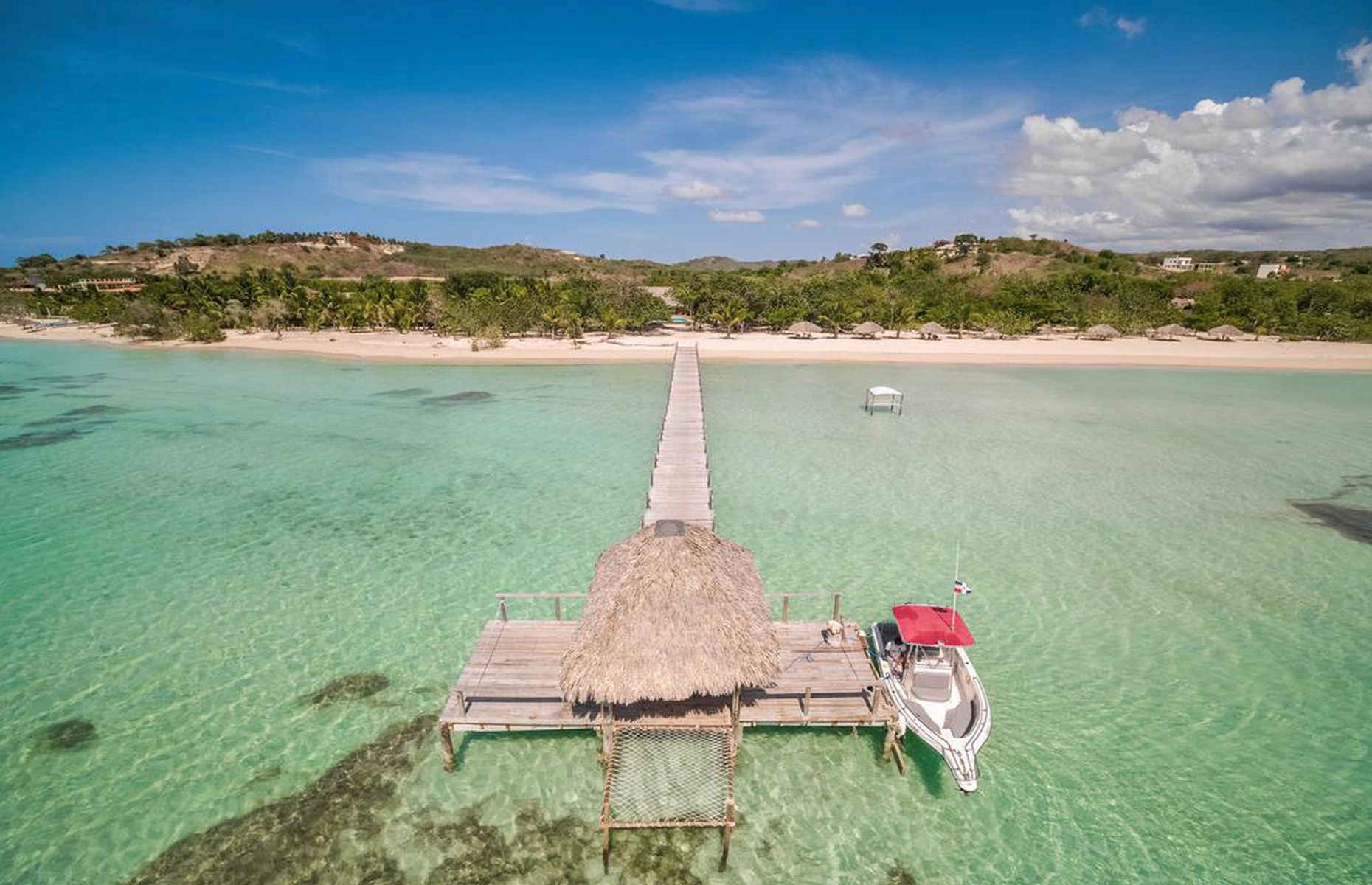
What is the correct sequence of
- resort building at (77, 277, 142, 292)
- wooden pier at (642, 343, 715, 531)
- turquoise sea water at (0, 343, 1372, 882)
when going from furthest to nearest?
resort building at (77, 277, 142, 292), wooden pier at (642, 343, 715, 531), turquoise sea water at (0, 343, 1372, 882)

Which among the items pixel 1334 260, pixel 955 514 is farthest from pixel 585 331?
pixel 1334 260

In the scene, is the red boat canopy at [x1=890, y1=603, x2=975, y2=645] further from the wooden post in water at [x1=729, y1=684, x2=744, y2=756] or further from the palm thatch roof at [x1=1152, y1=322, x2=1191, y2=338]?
the palm thatch roof at [x1=1152, y1=322, x2=1191, y2=338]

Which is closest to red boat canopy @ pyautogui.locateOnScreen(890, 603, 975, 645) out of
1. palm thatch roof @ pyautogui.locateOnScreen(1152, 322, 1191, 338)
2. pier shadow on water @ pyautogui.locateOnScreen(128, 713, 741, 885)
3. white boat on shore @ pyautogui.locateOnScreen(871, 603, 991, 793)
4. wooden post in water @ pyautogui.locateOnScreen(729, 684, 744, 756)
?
white boat on shore @ pyautogui.locateOnScreen(871, 603, 991, 793)

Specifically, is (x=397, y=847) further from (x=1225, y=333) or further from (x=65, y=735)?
(x=1225, y=333)

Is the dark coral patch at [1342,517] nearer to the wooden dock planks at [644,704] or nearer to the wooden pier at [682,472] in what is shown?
the wooden dock planks at [644,704]

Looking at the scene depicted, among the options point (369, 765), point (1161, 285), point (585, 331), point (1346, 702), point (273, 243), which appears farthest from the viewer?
point (273, 243)

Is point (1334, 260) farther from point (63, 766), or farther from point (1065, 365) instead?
point (63, 766)
